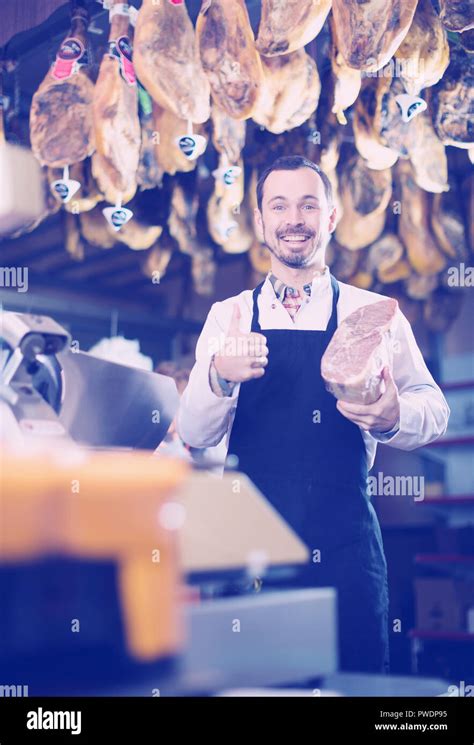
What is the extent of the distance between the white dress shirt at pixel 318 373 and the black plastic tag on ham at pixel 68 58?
2.41ft

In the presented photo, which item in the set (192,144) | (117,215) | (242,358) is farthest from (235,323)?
(117,215)

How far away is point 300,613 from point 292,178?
0.90 meters

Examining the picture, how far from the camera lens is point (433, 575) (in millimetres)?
1801

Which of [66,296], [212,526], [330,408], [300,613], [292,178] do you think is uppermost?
[292,178]

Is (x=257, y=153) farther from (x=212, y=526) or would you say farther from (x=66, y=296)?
(x=212, y=526)

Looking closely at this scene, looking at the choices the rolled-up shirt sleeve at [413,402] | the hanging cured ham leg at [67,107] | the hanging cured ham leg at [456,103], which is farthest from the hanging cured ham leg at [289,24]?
the rolled-up shirt sleeve at [413,402]

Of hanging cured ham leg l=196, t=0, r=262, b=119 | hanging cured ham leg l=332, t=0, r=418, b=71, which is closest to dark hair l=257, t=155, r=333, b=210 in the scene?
hanging cured ham leg l=196, t=0, r=262, b=119

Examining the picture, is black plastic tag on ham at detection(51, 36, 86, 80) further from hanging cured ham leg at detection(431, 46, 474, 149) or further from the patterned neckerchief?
hanging cured ham leg at detection(431, 46, 474, 149)

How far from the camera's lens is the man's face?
195 centimetres

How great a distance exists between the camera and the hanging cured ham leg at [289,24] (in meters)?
1.87

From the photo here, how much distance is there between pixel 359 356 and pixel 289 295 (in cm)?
27

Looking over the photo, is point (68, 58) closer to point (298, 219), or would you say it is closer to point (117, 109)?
point (117, 109)

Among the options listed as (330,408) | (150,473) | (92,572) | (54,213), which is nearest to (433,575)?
(330,408)

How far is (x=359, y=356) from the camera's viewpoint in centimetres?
172
